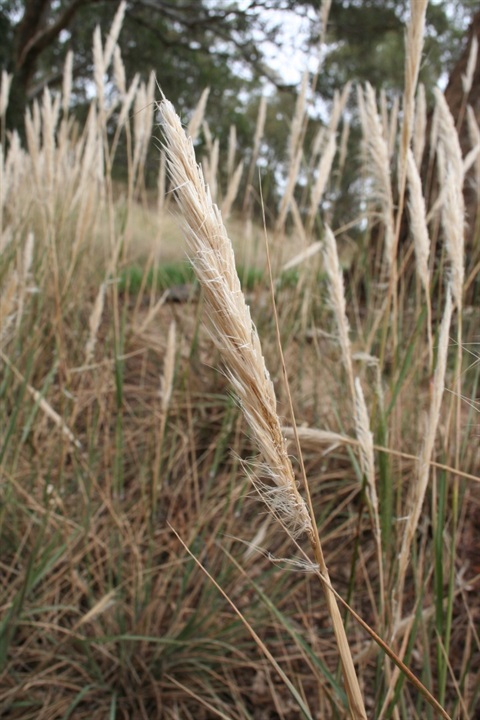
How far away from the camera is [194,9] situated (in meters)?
8.65

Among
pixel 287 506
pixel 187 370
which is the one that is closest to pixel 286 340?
pixel 187 370

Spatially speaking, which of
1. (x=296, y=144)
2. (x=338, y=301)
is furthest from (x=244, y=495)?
(x=296, y=144)

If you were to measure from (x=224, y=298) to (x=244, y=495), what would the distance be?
0.61ft

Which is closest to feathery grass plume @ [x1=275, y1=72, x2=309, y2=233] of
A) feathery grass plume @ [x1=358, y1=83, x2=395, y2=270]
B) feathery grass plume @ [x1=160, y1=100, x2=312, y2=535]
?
feathery grass plume @ [x1=358, y1=83, x2=395, y2=270]

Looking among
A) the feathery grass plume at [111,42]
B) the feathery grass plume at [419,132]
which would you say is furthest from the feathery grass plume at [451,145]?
the feathery grass plume at [111,42]

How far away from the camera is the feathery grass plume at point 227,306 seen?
40cm

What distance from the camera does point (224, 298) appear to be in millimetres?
402

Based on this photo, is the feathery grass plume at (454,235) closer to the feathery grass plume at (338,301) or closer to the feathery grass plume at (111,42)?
the feathery grass plume at (338,301)

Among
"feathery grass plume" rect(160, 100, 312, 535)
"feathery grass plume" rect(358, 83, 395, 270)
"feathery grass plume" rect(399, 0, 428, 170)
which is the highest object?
"feathery grass plume" rect(399, 0, 428, 170)

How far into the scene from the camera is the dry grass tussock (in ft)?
1.71

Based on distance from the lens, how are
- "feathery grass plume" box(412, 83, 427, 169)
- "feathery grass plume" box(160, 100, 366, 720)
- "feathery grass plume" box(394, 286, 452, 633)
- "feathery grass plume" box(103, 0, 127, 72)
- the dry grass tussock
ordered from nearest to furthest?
"feathery grass plume" box(160, 100, 366, 720) < the dry grass tussock < "feathery grass plume" box(394, 286, 452, 633) < "feathery grass plume" box(103, 0, 127, 72) < "feathery grass plume" box(412, 83, 427, 169)

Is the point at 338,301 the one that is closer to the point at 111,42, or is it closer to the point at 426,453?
the point at 426,453

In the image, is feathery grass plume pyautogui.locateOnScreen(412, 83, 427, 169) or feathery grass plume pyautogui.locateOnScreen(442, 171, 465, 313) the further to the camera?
feathery grass plume pyautogui.locateOnScreen(412, 83, 427, 169)

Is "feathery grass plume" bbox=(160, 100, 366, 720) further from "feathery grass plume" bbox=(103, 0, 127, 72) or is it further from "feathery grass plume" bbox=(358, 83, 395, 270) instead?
"feathery grass plume" bbox=(103, 0, 127, 72)
